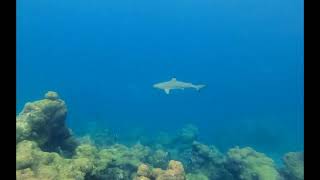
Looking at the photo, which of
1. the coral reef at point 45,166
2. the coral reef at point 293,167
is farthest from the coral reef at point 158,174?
the coral reef at point 293,167

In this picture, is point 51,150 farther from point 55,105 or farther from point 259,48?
point 259,48

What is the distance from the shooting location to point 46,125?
654 centimetres

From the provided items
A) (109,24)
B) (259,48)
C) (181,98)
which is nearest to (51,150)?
(181,98)

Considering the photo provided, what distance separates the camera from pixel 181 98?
53.2 m

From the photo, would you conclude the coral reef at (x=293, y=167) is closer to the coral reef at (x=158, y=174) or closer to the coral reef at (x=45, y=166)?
the coral reef at (x=158, y=174)

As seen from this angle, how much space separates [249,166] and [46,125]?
3595mm

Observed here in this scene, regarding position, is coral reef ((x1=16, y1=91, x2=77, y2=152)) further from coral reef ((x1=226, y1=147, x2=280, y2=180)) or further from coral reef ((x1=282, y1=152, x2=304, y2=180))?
coral reef ((x1=282, y1=152, x2=304, y2=180))

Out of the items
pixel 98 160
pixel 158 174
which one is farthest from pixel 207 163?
pixel 98 160

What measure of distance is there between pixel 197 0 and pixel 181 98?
22.8 meters

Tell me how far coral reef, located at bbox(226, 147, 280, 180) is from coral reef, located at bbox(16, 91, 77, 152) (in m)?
2.81

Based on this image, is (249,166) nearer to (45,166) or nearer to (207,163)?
(207,163)

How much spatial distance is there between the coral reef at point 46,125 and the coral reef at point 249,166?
111 inches

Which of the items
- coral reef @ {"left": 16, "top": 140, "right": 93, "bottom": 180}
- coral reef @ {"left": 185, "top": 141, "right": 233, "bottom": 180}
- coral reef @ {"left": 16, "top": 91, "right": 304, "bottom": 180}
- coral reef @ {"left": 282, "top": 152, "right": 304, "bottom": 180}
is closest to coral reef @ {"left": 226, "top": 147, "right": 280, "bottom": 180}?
coral reef @ {"left": 16, "top": 91, "right": 304, "bottom": 180}

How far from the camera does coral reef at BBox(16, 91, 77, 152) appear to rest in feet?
20.2
